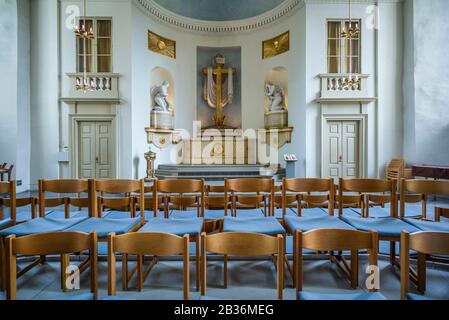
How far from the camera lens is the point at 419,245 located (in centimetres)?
151

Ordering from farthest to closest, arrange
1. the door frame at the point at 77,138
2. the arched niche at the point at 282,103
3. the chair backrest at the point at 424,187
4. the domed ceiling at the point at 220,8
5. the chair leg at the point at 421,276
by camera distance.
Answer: the domed ceiling at the point at 220,8, the arched niche at the point at 282,103, the door frame at the point at 77,138, the chair backrest at the point at 424,187, the chair leg at the point at 421,276

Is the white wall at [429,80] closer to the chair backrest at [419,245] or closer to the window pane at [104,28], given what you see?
the chair backrest at [419,245]

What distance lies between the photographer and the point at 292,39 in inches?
324

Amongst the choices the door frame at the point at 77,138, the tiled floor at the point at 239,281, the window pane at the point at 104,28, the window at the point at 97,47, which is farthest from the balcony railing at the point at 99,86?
the tiled floor at the point at 239,281

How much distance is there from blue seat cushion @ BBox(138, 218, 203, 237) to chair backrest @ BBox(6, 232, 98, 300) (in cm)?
87

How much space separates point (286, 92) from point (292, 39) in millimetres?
1603

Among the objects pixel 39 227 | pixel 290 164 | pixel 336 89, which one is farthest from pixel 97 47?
pixel 336 89

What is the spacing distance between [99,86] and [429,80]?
29.4ft

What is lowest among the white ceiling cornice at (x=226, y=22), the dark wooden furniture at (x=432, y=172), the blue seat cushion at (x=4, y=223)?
the blue seat cushion at (x=4, y=223)

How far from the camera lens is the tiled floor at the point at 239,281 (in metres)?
2.27

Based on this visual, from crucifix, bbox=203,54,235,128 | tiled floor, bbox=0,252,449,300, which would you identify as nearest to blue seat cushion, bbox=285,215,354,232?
tiled floor, bbox=0,252,449,300

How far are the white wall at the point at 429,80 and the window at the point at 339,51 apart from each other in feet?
4.54
